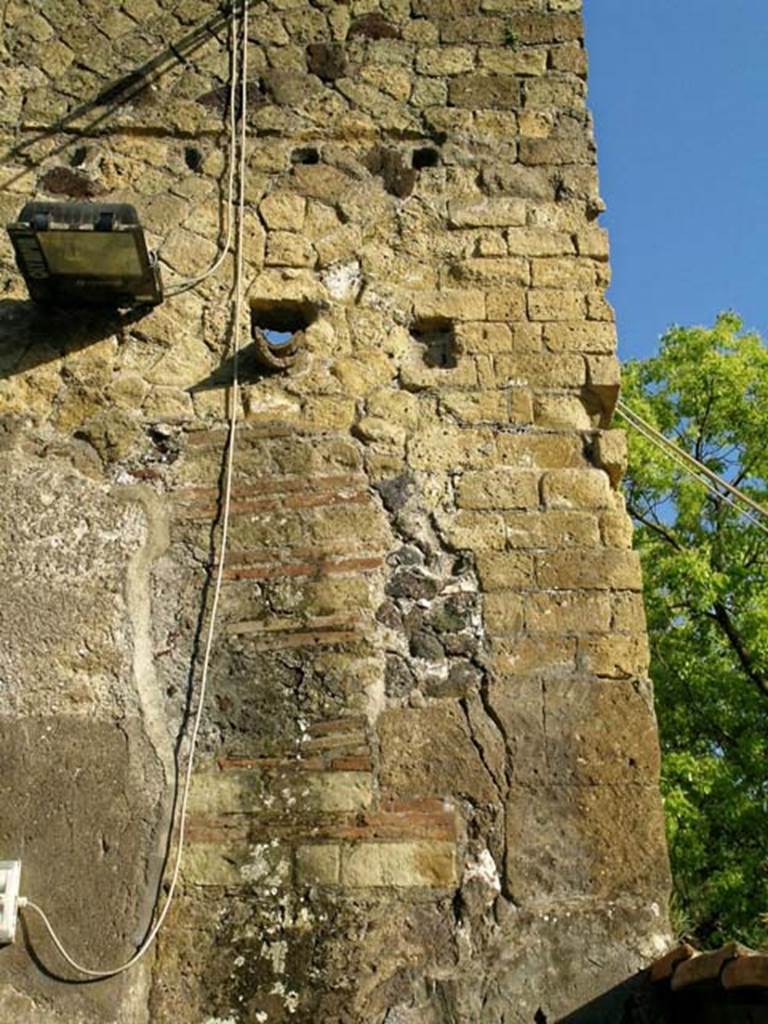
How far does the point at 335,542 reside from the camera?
10.2 feet

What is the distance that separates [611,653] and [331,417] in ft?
3.65

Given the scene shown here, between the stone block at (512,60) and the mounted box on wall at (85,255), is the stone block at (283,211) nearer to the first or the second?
the mounted box on wall at (85,255)

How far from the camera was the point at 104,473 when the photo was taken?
321 centimetres

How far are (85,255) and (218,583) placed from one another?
3.58ft

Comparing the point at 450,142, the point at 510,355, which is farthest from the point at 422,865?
the point at 450,142

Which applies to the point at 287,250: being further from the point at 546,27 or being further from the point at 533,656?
the point at 533,656

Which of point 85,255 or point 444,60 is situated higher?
point 444,60

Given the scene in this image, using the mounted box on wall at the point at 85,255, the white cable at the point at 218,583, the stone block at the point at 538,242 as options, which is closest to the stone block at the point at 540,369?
the stone block at the point at 538,242

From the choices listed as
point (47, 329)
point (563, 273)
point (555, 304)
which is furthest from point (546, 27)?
point (47, 329)

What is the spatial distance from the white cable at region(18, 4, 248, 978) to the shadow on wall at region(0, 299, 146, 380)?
13.7 inches

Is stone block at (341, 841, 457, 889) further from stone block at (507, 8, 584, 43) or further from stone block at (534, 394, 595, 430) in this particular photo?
stone block at (507, 8, 584, 43)

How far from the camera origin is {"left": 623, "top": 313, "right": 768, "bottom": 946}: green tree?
8.33m

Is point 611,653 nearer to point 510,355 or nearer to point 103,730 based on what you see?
point 510,355

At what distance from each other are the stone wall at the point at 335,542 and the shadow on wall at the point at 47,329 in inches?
0.5
